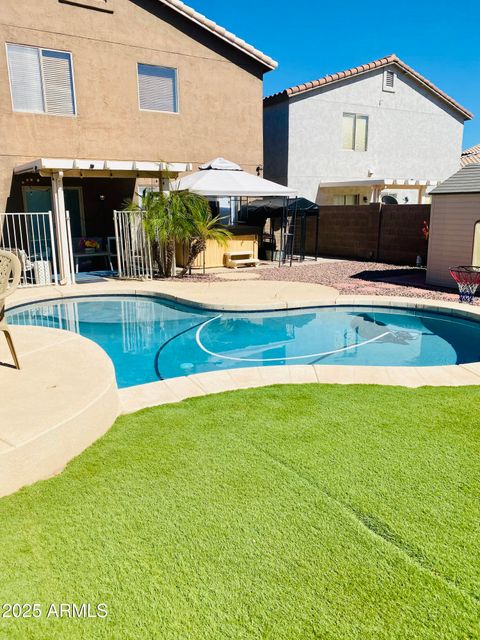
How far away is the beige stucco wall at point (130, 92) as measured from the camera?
14453mm

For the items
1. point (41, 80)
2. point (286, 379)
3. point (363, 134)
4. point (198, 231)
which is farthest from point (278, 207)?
point (286, 379)

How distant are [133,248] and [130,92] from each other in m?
5.64

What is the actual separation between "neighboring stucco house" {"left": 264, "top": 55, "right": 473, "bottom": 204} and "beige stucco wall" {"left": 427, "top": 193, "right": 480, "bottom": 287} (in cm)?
814

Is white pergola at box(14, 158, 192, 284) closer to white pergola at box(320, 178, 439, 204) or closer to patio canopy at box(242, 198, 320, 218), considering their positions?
patio canopy at box(242, 198, 320, 218)

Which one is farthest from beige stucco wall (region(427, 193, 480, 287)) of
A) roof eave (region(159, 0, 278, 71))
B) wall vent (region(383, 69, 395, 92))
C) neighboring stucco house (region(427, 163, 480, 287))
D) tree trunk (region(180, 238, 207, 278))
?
wall vent (region(383, 69, 395, 92))

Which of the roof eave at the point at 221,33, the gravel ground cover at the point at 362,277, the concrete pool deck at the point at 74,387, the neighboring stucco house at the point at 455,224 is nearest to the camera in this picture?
the concrete pool deck at the point at 74,387

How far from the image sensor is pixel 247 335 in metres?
9.73

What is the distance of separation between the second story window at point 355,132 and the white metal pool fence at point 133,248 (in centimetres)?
1280

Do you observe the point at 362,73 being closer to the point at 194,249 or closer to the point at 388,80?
the point at 388,80

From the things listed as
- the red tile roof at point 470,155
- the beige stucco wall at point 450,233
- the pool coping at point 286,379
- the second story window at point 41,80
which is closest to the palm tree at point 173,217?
the second story window at point 41,80

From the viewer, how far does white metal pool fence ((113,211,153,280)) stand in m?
14.3

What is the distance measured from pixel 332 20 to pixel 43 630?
94.0 feet

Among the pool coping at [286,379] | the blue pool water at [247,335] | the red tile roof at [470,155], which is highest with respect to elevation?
the red tile roof at [470,155]

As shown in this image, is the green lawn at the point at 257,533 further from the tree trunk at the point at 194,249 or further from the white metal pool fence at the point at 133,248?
the tree trunk at the point at 194,249
